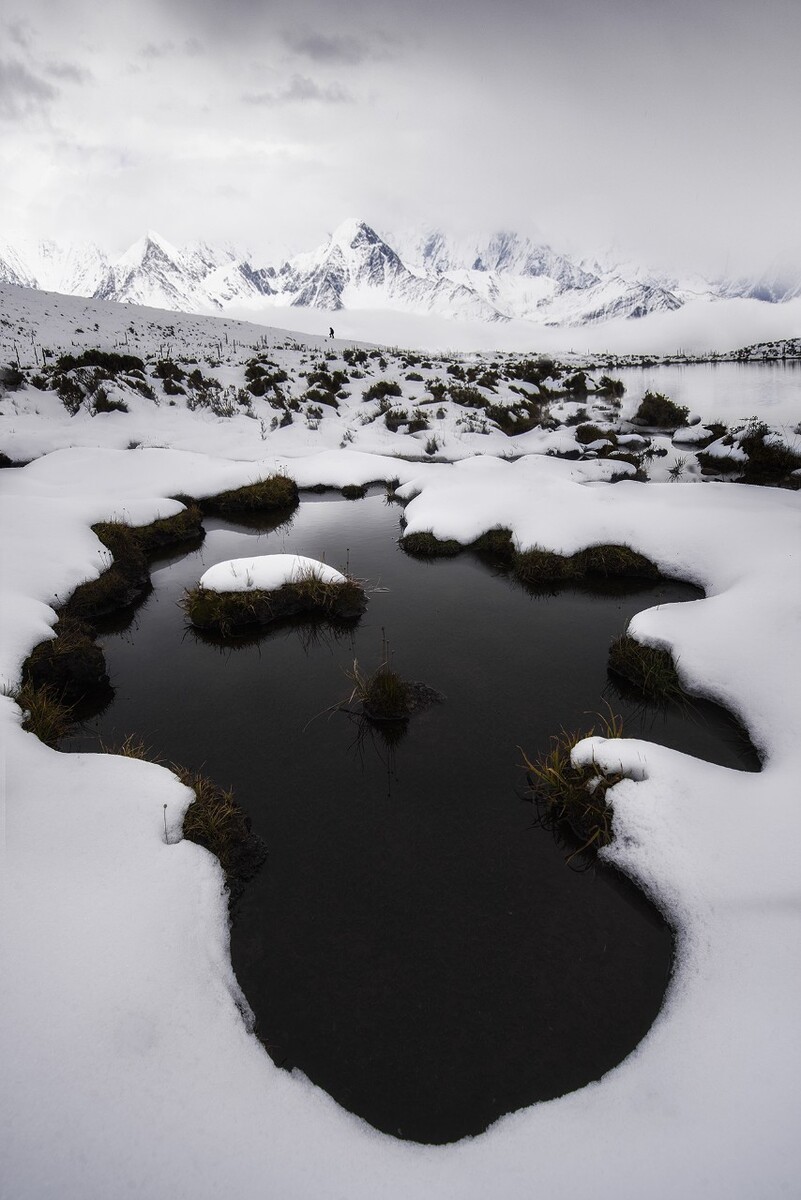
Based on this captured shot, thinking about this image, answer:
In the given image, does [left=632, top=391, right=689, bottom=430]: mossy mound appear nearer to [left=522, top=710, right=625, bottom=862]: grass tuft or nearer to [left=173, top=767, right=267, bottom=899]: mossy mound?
[left=522, top=710, right=625, bottom=862]: grass tuft

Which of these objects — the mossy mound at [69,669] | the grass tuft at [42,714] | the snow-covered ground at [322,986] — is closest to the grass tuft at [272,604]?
the mossy mound at [69,669]

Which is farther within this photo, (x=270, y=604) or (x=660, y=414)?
(x=660, y=414)

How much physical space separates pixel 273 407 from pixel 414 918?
82.0 ft

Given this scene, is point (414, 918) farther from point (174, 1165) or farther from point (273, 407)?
point (273, 407)

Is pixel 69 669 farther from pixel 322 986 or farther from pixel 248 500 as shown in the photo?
pixel 248 500

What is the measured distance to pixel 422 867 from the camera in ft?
15.7

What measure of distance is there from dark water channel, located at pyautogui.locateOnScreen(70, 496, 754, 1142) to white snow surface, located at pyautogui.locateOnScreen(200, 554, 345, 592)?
98 cm

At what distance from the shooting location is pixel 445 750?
6.12 m

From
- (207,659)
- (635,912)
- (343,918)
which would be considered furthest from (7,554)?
(635,912)

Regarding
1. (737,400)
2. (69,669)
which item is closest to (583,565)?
(69,669)

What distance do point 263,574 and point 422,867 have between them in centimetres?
602

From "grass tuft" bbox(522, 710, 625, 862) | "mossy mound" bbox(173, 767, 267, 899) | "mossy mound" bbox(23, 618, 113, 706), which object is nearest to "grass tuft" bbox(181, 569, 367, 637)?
"mossy mound" bbox(23, 618, 113, 706)

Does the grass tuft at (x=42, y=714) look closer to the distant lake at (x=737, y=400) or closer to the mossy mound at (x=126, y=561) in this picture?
the mossy mound at (x=126, y=561)

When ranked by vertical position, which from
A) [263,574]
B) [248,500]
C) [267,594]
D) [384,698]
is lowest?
[384,698]
